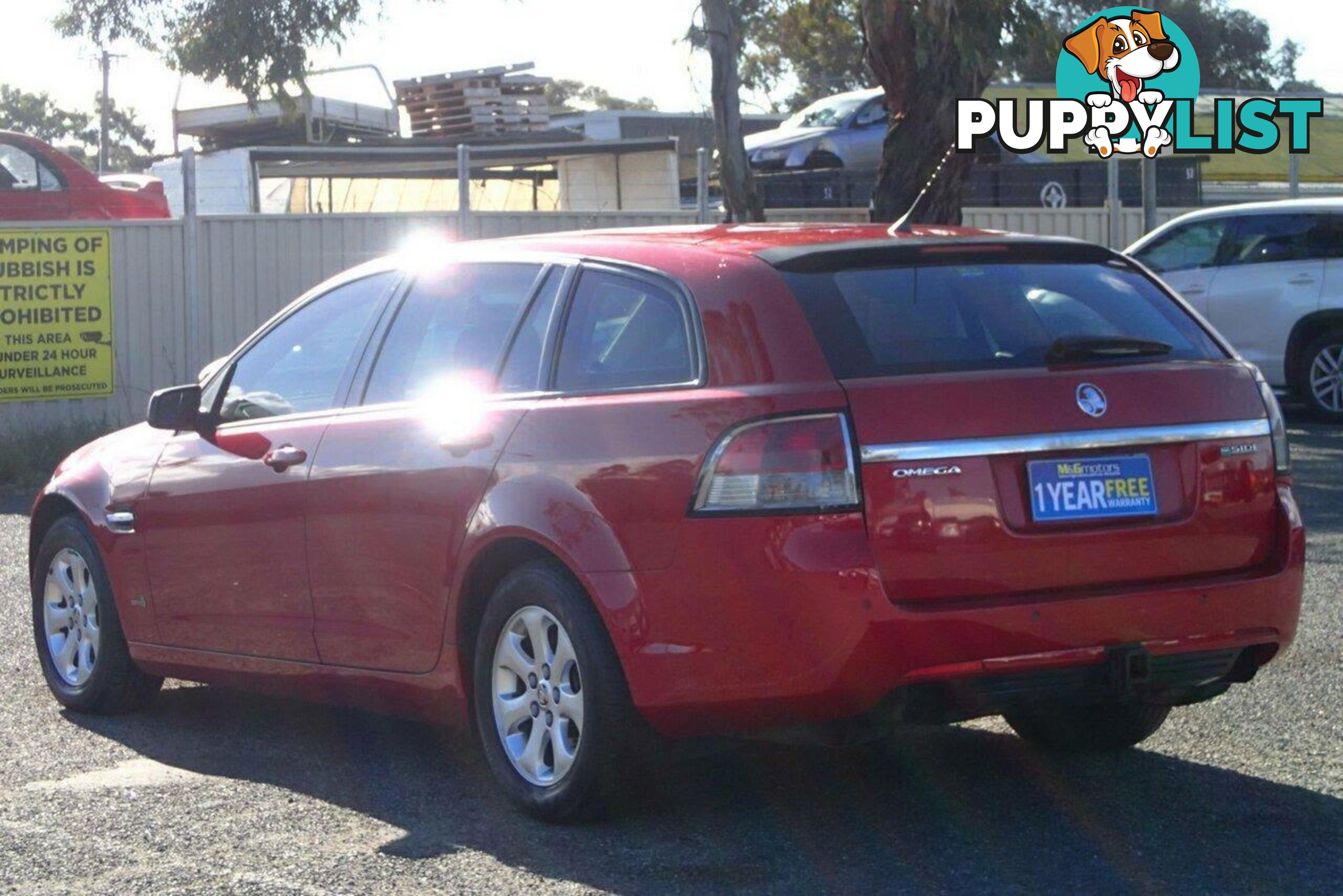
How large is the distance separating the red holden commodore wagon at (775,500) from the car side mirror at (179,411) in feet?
2.10

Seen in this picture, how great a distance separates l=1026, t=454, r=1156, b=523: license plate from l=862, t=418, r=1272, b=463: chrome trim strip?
0.04 meters

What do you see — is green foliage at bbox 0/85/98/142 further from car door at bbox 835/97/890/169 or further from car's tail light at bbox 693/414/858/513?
car's tail light at bbox 693/414/858/513

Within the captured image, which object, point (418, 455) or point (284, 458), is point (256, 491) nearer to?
point (284, 458)

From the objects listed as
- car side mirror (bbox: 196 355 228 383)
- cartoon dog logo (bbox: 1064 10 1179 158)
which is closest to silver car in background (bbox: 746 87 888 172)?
cartoon dog logo (bbox: 1064 10 1179 158)

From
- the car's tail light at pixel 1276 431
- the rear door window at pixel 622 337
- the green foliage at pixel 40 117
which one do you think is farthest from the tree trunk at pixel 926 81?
the green foliage at pixel 40 117

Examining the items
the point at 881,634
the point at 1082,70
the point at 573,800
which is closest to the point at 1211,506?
the point at 881,634

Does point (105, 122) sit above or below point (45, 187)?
above

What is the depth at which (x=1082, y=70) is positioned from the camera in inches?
1027

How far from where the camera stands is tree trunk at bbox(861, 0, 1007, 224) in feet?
49.6

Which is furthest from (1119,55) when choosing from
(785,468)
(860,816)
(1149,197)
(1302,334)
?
(785,468)

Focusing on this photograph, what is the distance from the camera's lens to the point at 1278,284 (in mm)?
15148

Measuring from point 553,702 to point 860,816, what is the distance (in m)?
0.87

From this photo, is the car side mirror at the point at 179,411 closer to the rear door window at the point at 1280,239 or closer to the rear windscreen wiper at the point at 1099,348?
the rear windscreen wiper at the point at 1099,348

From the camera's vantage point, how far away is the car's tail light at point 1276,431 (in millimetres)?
5164
